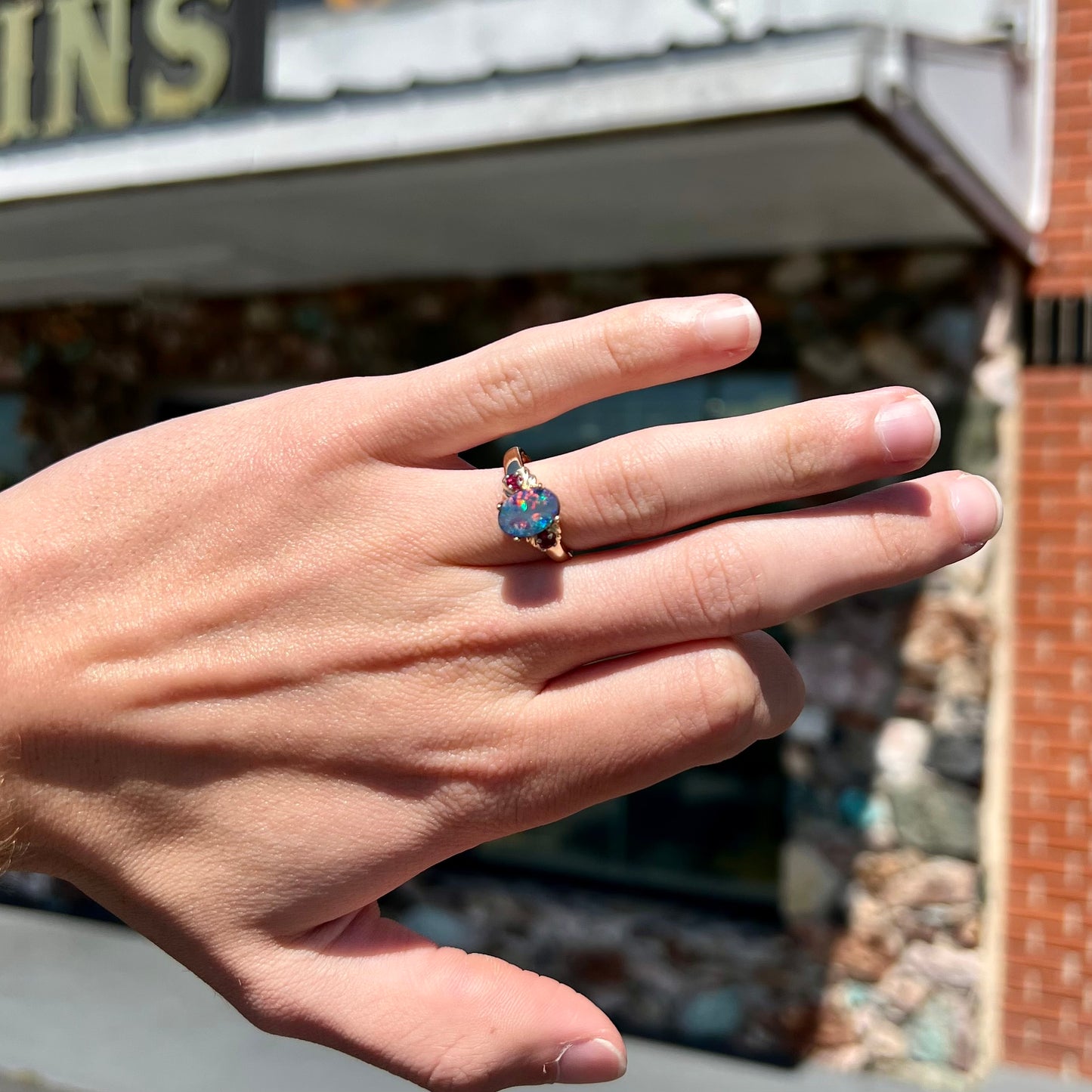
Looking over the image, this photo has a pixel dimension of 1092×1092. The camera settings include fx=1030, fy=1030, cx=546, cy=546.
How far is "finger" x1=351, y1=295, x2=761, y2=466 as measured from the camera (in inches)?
40.8

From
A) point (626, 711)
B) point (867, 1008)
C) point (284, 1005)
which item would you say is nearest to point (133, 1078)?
point (867, 1008)

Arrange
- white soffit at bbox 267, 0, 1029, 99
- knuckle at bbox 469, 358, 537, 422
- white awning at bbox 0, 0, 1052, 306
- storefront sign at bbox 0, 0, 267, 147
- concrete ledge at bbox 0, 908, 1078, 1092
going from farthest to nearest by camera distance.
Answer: concrete ledge at bbox 0, 908, 1078, 1092 < white soffit at bbox 267, 0, 1029, 99 < storefront sign at bbox 0, 0, 267, 147 < white awning at bbox 0, 0, 1052, 306 < knuckle at bbox 469, 358, 537, 422

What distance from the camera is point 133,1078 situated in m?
4.28

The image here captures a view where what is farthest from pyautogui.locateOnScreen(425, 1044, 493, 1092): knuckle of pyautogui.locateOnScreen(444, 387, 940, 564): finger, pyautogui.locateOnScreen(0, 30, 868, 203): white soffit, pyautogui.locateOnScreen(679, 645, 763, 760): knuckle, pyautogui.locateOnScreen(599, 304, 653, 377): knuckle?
pyautogui.locateOnScreen(0, 30, 868, 203): white soffit

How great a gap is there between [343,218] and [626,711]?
3.32 meters

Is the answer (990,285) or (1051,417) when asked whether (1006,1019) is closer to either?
(1051,417)

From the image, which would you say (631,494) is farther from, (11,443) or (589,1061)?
(11,443)

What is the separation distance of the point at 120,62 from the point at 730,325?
146 inches

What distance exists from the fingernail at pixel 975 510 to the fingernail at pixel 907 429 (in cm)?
9

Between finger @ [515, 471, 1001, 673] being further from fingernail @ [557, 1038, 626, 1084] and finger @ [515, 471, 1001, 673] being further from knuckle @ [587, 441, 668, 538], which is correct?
fingernail @ [557, 1038, 626, 1084]

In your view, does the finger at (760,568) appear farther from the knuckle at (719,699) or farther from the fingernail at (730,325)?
the fingernail at (730,325)

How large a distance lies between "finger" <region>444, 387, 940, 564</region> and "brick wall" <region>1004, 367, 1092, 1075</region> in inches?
132

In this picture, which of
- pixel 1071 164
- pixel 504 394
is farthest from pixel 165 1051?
pixel 1071 164

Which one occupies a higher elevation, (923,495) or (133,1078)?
(923,495)
